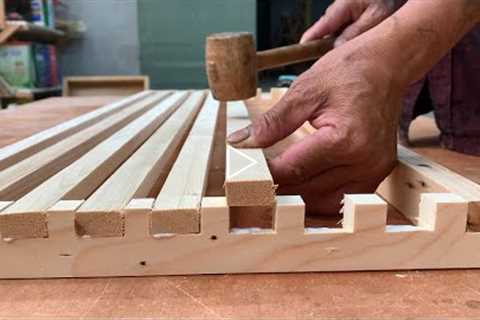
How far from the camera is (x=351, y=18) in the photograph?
5.27 ft

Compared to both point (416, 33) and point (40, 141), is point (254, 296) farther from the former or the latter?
point (40, 141)

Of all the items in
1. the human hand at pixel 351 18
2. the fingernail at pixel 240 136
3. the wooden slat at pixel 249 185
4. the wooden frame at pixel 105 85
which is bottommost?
the wooden frame at pixel 105 85

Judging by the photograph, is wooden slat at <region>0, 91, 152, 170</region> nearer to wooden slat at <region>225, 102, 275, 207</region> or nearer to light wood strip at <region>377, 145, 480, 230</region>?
wooden slat at <region>225, 102, 275, 207</region>

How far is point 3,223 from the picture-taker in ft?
2.07

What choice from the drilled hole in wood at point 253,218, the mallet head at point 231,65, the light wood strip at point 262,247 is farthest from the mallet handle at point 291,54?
the light wood strip at point 262,247

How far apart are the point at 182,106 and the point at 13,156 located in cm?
94

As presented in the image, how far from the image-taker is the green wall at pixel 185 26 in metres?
4.21

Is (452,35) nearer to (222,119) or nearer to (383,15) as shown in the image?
(383,15)

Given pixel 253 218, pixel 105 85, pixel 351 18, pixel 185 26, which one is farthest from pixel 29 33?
pixel 253 218

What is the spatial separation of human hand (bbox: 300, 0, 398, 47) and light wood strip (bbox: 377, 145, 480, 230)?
626 millimetres

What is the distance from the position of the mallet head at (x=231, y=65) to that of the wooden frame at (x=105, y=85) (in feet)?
9.85

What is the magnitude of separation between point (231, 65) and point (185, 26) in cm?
329

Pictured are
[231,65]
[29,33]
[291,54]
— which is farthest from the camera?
[29,33]

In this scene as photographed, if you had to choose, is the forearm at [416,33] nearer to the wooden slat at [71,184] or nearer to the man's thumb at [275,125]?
the man's thumb at [275,125]
